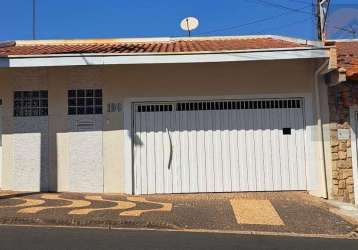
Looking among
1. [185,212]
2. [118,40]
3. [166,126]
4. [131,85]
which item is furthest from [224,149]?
[118,40]

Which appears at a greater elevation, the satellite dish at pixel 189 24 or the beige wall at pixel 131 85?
the satellite dish at pixel 189 24

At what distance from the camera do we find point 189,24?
1475cm

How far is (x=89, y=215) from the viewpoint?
852cm

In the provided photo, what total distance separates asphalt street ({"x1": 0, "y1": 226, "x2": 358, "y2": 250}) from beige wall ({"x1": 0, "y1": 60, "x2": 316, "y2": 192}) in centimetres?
397

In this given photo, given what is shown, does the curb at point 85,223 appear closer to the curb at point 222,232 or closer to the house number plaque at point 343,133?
the curb at point 222,232

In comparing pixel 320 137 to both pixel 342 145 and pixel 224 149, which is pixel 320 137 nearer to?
pixel 342 145

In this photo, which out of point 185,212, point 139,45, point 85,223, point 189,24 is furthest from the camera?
point 189,24

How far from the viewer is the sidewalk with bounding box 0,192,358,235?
8.05 metres

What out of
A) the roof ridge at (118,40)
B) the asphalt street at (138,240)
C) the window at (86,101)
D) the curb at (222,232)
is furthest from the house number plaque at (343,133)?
the window at (86,101)

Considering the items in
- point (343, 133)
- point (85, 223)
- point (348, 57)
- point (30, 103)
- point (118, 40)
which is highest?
point (118, 40)

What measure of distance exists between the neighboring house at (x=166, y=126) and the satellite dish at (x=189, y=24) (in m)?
3.44

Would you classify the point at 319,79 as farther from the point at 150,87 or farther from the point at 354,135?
the point at 150,87

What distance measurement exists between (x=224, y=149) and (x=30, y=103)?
190 inches

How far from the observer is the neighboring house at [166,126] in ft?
37.6
